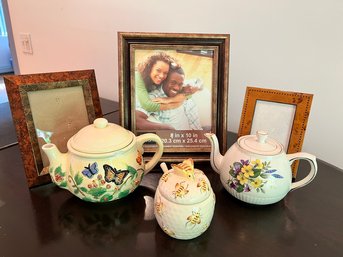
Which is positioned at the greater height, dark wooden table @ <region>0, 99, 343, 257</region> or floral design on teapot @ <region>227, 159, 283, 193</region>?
floral design on teapot @ <region>227, 159, 283, 193</region>

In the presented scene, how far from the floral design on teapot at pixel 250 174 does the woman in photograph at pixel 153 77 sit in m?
0.25

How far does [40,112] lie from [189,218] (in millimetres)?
414

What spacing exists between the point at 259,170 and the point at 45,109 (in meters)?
0.49

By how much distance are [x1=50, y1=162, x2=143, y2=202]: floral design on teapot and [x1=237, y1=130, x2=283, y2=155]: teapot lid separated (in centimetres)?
25

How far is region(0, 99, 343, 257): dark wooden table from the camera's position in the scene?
517 mm

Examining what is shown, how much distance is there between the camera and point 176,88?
2.45ft

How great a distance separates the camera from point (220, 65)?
2.44 ft

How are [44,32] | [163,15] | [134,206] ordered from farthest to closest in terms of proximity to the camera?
1. [44,32]
2. [163,15]
3. [134,206]

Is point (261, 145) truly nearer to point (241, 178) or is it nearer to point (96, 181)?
point (241, 178)

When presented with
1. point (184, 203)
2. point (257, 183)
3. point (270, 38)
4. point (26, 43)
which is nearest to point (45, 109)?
point (184, 203)

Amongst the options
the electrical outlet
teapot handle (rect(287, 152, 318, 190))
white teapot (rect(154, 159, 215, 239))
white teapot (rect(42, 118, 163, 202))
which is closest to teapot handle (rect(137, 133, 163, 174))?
white teapot (rect(42, 118, 163, 202))

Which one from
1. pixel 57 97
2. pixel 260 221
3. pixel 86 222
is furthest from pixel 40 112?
pixel 260 221

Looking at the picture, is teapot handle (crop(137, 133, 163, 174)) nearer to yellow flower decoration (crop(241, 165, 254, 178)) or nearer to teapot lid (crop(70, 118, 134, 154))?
teapot lid (crop(70, 118, 134, 154))

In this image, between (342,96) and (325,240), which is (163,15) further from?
(325,240)
